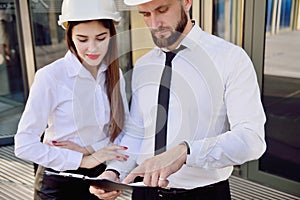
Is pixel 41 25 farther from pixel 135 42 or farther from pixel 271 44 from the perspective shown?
pixel 135 42

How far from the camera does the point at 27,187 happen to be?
9.52 feet

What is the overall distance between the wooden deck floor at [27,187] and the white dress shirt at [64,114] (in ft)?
4.55

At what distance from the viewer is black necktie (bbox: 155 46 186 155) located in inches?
46.3

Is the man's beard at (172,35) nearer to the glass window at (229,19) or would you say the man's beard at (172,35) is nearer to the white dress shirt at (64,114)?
the white dress shirt at (64,114)

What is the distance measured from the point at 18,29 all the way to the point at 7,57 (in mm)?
526

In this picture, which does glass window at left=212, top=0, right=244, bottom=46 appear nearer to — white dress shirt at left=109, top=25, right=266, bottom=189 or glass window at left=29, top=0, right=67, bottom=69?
glass window at left=29, top=0, right=67, bottom=69

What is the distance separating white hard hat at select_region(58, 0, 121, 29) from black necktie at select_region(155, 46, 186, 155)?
0.81 feet

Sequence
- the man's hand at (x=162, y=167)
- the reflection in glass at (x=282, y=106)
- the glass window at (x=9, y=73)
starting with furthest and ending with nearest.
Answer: the glass window at (x=9, y=73)
the reflection in glass at (x=282, y=106)
the man's hand at (x=162, y=167)

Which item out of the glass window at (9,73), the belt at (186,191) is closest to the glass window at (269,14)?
the belt at (186,191)

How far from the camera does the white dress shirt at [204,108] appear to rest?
3.27 ft

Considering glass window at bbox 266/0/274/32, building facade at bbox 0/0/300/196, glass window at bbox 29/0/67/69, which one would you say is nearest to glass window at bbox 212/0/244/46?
building facade at bbox 0/0/300/196

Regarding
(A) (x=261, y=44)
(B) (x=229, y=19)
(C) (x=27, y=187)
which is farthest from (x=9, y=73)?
(A) (x=261, y=44)

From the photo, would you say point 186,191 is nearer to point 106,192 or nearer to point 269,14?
point 106,192

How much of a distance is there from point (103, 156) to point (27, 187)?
1877 millimetres
